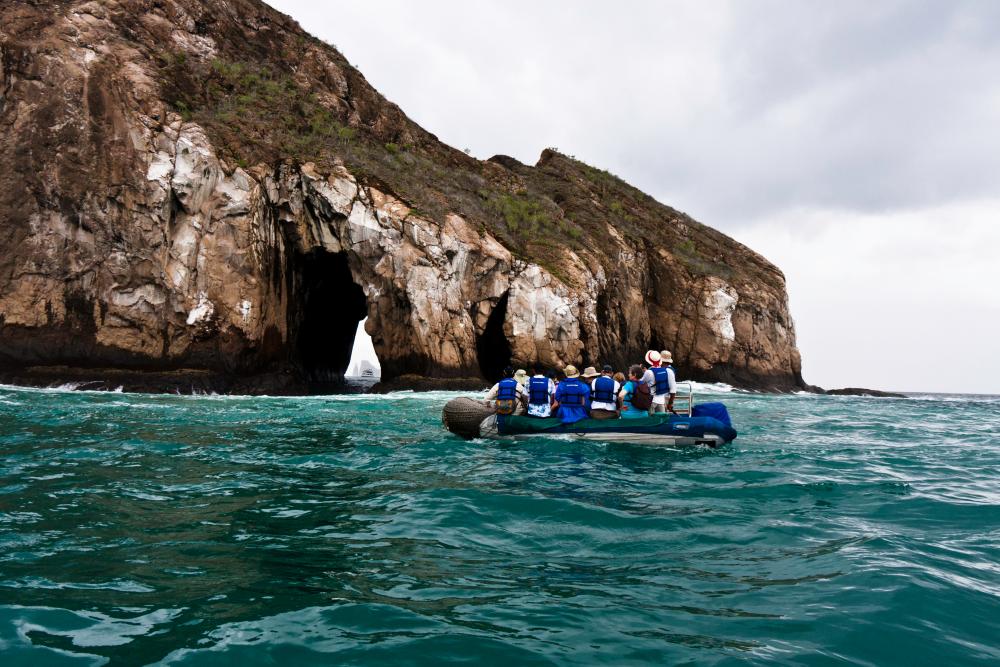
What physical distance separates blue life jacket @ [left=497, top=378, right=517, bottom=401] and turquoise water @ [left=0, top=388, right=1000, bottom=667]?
2.44 meters

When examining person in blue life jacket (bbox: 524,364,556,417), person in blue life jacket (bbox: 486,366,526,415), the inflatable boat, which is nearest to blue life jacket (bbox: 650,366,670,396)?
the inflatable boat

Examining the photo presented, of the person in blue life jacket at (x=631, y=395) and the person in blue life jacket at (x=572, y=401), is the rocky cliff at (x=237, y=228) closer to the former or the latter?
the person in blue life jacket at (x=631, y=395)

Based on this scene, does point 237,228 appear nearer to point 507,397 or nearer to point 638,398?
point 507,397

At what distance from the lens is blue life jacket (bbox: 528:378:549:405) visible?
12445 millimetres

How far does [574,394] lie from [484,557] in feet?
24.1

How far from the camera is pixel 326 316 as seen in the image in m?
37.8

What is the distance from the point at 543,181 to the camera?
165ft

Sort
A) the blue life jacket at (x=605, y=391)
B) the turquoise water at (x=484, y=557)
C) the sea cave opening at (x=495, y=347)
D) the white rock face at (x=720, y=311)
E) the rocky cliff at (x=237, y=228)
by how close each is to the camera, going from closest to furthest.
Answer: the turquoise water at (x=484, y=557), the blue life jacket at (x=605, y=391), the rocky cliff at (x=237, y=228), the sea cave opening at (x=495, y=347), the white rock face at (x=720, y=311)

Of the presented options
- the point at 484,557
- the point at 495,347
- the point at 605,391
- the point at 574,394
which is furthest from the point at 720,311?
the point at 484,557

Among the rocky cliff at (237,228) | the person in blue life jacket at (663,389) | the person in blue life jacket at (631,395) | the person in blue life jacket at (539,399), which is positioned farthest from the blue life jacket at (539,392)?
the rocky cliff at (237,228)

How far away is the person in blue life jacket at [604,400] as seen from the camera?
40.0ft

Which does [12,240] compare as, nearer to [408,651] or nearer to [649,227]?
[408,651]

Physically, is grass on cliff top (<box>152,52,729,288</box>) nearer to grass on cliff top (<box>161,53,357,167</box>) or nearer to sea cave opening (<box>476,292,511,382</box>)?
grass on cliff top (<box>161,53,357,167</box>)

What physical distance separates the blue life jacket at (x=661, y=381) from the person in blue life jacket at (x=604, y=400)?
99 cm
